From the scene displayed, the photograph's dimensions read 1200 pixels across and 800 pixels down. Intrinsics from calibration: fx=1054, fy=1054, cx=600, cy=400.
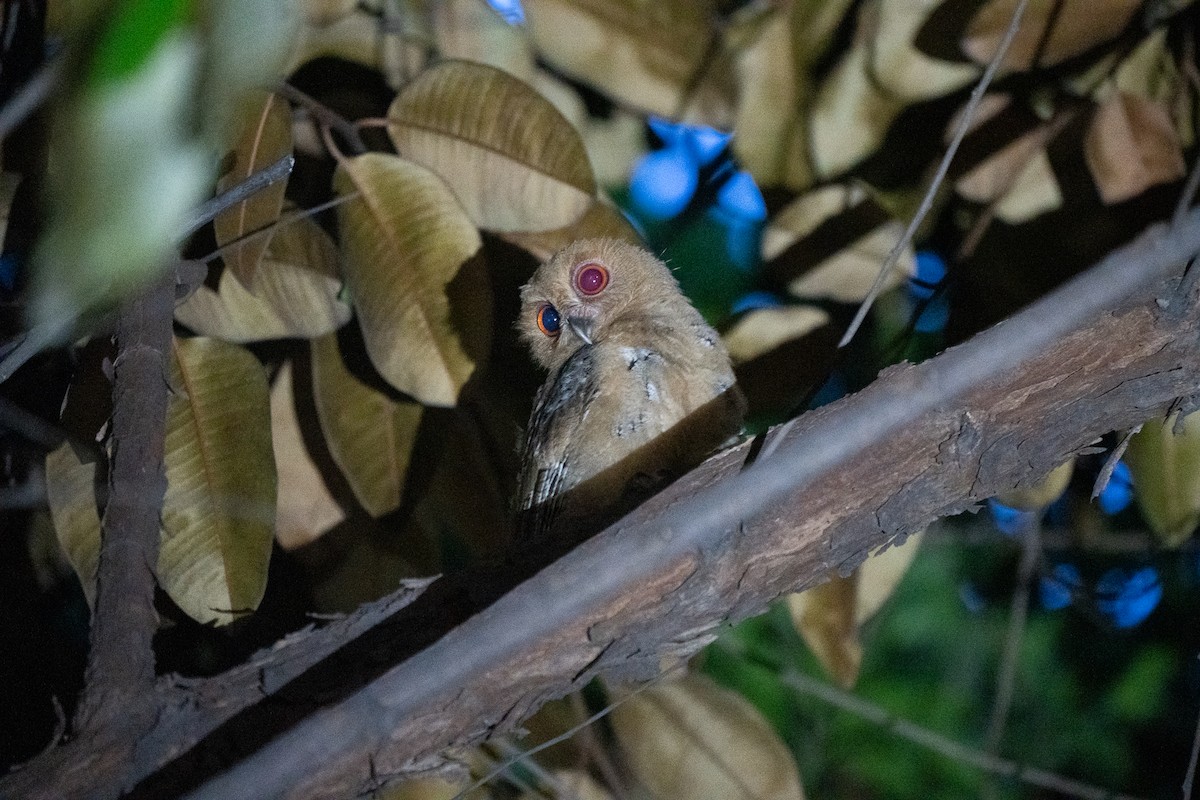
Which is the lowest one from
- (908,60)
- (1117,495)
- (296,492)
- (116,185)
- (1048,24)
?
(1117,495)

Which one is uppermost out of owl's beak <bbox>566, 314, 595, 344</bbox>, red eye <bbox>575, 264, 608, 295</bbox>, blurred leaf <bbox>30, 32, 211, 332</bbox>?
blurred leaf <bbox>30, 32, 211, 332</bbox>

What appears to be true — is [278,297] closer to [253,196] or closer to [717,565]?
[253,196]

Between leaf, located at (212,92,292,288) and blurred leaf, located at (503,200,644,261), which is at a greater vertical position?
leaf, located at (212,92,292,288)

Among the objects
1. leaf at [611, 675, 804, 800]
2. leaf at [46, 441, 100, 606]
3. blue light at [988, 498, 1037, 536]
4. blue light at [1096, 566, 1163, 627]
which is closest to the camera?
leaf at [46, 441, 100, 606]

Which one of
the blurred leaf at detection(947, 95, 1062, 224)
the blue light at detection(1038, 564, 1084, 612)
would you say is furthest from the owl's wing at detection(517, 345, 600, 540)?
the blue light at detection(1038, 564, 1084, 612)

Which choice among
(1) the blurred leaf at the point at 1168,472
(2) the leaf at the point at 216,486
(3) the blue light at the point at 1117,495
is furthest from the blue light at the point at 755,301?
(2) the leaf at the point at 216,486

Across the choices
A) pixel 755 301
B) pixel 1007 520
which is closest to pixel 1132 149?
pixel 755 301

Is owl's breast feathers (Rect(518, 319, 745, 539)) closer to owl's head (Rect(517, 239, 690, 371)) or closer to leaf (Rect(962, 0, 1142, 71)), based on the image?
owl's head (Rect(517, 239, 690, 371))
